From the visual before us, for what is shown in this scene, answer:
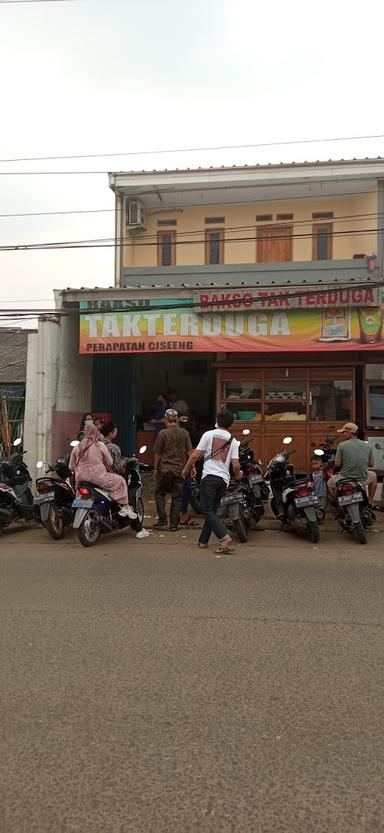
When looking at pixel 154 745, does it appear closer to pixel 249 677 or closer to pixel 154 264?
pixel 249 677

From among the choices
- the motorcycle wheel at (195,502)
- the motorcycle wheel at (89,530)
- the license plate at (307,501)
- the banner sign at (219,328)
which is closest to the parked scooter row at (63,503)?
the motorcycle wheel at (89,530)

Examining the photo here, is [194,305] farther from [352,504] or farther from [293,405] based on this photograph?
[352,504]

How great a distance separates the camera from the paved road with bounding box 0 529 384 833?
8.74 ft

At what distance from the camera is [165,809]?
2643 millimetres

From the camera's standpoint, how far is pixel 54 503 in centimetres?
902

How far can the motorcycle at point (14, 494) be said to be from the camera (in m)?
9.26

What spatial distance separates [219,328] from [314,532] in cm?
506

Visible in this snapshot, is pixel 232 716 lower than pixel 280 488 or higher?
lower

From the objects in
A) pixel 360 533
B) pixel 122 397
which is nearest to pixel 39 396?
pixel 122 397

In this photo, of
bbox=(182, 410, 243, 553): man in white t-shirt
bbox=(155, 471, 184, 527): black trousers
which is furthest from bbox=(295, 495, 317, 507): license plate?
bbox=(155, 471, 184, 527): black trousers

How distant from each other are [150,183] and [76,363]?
5836 mm

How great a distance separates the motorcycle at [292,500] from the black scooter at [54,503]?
114 inches

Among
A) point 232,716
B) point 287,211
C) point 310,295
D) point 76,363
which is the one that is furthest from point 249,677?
point 287,211

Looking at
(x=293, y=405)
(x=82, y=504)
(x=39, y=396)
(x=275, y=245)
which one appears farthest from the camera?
(x=275, y=245)
